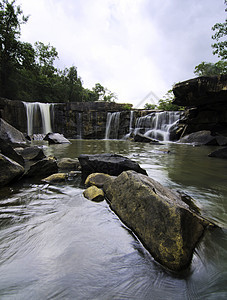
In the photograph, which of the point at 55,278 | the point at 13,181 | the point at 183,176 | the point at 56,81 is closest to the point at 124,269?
the point at 55,278

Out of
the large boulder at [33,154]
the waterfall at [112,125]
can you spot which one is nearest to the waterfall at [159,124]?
the waterfall at [112,125]

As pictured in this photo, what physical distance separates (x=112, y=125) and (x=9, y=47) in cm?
2157

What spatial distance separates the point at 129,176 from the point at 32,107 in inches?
857

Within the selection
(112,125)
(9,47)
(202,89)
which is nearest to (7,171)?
(202,89)

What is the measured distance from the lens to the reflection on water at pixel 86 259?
949mm

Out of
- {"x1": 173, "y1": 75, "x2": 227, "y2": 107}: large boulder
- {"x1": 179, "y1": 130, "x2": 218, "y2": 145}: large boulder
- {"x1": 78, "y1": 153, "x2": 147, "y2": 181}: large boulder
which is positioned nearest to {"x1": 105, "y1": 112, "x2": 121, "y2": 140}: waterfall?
{"x1": 179, "y1": 130, "x2": 218, "y2": 145}: large boulder

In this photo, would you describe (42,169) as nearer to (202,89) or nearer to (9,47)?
(202,89)

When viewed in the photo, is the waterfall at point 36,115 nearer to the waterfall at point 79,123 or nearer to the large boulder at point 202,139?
the waterfall at point 79,123

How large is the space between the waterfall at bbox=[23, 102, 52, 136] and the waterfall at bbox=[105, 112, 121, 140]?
7.72 meters

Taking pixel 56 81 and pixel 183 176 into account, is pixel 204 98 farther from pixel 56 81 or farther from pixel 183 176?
pixel 56 81

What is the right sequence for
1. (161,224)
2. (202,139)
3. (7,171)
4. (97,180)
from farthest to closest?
1. (202,139)
2. (97,180)
3. (7,171)
4. (161,224)

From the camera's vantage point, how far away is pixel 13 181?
2781 mm

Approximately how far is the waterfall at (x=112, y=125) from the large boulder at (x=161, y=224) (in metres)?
19.0

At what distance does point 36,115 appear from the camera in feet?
66.7
